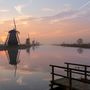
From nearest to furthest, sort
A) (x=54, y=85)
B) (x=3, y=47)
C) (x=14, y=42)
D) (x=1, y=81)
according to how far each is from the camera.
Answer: (x=54, y=85) → (x=1, y=81) → (x=14, y=42) → (x=3, y=47)

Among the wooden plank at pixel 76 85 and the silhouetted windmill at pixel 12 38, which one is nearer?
the wooden plank at pixel 76 85

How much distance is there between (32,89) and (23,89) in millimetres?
698

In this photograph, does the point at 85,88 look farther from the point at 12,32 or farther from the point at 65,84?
the point at 12,32

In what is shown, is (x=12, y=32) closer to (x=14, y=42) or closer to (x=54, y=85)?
(x=14, y=42)

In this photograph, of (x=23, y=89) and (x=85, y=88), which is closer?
(x=85, y=88)

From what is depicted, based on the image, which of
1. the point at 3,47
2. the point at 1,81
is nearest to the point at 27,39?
the point at 3,47

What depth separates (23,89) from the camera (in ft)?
53.6

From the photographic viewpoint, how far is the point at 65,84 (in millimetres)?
13883

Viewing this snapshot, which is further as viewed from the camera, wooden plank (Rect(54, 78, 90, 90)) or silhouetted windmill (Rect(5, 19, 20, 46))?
silhouetted windmill (Rect(5, 19, 20, 46))

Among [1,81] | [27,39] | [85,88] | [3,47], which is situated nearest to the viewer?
[85,88]

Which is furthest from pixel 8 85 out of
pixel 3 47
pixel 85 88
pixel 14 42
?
pixel 3 47

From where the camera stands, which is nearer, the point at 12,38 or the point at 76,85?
the point at 76,85

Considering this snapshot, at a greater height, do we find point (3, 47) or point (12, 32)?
point (12, 32)

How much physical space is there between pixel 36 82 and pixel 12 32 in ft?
240
